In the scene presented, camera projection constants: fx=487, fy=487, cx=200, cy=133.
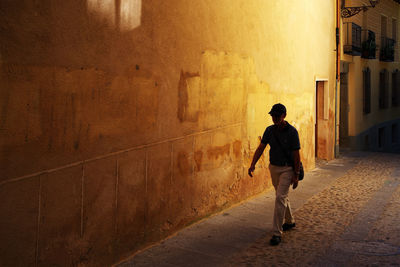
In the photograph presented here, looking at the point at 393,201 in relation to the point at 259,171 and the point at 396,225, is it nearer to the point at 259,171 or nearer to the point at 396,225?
the point at 396,225

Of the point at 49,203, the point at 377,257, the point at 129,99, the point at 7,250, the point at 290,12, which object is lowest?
the point at 377,257

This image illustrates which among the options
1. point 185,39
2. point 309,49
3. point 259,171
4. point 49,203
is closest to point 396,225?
point 259,171

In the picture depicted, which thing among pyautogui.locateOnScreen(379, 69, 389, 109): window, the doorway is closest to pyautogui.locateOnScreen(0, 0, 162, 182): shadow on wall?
the doorway

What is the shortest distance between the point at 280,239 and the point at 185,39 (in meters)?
2.64

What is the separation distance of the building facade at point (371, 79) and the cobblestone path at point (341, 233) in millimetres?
8684

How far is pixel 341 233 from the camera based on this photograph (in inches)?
237

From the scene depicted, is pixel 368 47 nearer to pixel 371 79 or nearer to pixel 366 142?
pixel 371 79

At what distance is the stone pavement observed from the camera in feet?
16.5

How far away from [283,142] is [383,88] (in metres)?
18.6

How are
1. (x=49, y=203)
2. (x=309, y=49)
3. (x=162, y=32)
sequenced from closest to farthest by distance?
(x=49, y=203)
(x=162, y=32)
(x=309, y=49)

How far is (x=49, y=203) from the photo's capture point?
3898 mm

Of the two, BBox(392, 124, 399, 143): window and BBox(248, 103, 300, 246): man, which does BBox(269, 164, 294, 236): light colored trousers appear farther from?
BBox(392, 124, 399, 143): window

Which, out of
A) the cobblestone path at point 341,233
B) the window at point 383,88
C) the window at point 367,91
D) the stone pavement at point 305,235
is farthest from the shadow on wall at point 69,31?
the window at point 383,88

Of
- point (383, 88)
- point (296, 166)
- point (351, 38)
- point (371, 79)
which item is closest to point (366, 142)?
point (371, 79)
